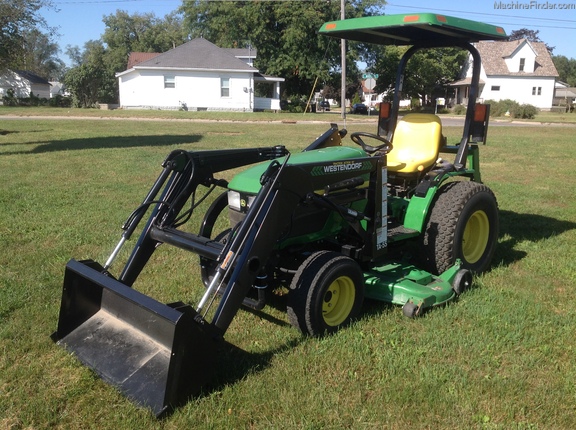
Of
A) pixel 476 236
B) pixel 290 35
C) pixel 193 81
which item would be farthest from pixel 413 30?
pixel 290 35

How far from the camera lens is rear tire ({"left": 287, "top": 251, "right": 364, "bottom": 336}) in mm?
3441

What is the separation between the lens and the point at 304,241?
393 centimetres

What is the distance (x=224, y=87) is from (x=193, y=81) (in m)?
2.21

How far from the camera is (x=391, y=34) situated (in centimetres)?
504

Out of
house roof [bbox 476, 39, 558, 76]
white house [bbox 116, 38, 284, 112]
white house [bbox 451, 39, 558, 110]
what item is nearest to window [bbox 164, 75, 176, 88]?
white house [bbox 116, 38, 284, 112]

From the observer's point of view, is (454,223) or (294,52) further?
(294,52)

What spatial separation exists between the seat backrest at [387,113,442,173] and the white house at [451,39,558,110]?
49893 millimetres

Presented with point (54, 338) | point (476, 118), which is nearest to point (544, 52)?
point (476, 118)

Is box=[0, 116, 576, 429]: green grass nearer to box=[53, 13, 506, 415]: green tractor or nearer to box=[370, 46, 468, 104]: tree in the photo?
box=[53, 13, 506, 415]: green tractor

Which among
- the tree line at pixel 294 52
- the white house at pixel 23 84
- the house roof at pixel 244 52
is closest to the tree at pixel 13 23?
the tree line at pixel 294 52

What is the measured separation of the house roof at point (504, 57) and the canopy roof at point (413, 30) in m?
50.2

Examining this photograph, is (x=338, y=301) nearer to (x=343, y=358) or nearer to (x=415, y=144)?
(x=343, y=358)

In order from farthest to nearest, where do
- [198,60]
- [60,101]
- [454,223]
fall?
[60,101] → [198,60] → [454,223]

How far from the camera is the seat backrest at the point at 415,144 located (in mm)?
4926
